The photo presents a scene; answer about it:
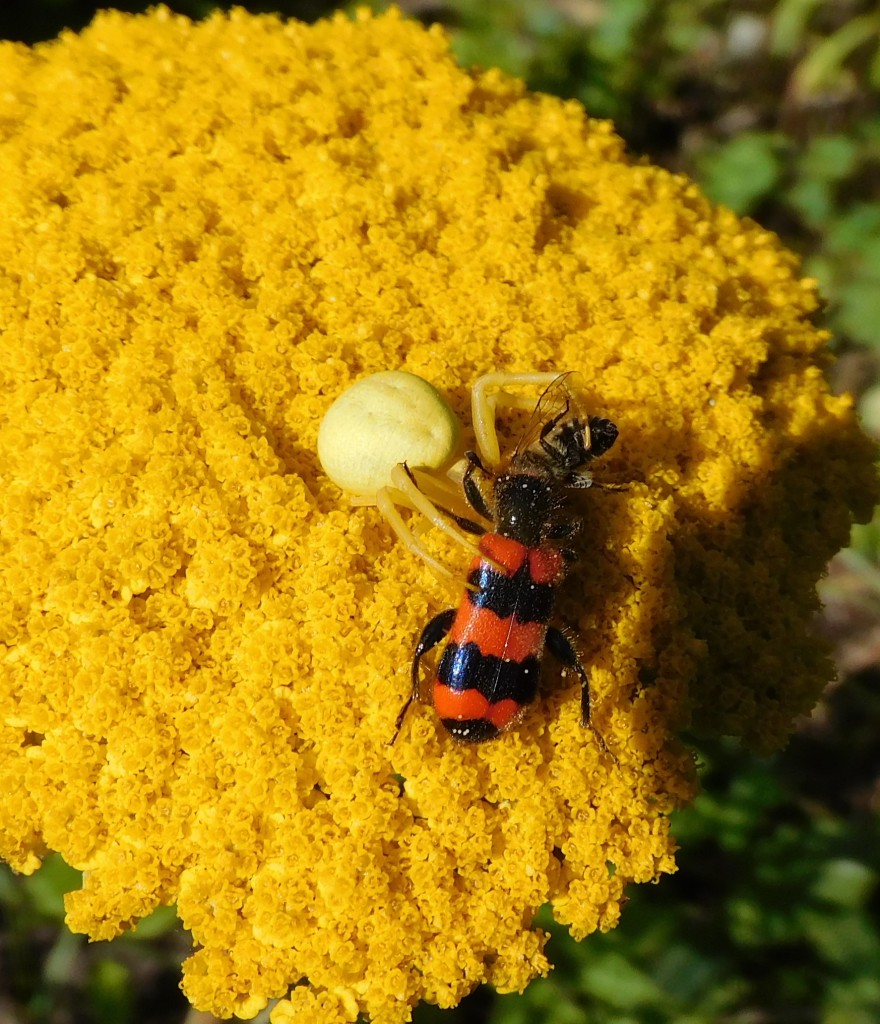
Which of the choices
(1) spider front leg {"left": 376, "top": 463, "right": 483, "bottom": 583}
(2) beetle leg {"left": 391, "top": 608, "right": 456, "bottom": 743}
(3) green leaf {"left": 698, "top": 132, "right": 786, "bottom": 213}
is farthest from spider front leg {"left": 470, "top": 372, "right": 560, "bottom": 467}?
(3) green leaf {"left": 698, "top": 132, "right": 786, "bottom": 213}

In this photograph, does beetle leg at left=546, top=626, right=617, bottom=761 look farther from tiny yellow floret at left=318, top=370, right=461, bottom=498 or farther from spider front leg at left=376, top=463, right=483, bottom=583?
tiny yellow floret at left=318, top=370, right=461, bottom=498

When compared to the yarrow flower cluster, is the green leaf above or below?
above

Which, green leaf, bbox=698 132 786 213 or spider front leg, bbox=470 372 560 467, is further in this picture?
green leaf, bbox=698 132 786 213

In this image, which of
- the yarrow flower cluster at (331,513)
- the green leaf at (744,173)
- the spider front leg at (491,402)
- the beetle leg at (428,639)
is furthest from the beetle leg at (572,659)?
the green leaf at (744,173)

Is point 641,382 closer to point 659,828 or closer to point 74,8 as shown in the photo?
point 659,828

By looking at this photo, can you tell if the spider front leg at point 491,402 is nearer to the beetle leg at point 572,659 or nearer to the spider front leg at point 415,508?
the spider front leg at point 415,508

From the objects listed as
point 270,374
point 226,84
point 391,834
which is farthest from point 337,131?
point 391,834

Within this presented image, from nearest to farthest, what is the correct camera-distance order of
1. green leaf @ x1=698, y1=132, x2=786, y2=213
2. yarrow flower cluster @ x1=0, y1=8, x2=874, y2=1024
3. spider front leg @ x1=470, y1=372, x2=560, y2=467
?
yarrow flower cluster @ x1=0, y1=8, x2=874, y2=1024 < spider front leg @ x1=470, y1=372, x2=560, y2=467 < green leaf @ x1=698, y1=132, x2=786, y2=213

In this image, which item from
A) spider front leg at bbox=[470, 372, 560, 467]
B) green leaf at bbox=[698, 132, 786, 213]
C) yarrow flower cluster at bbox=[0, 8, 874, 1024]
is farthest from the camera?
green leaf at bbox=[698, 132, 786, 213]
